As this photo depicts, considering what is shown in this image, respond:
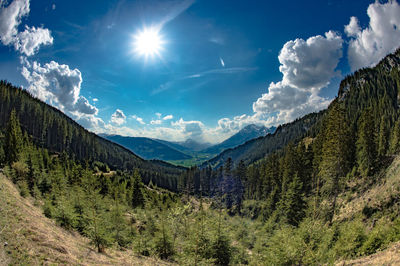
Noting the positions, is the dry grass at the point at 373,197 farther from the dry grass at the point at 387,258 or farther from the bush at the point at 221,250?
the bush at the point at 221,250

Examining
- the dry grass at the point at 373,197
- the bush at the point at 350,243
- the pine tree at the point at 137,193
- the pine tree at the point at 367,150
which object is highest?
the pine tree at the point at 367,150

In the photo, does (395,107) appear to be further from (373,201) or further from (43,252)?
(43,252)

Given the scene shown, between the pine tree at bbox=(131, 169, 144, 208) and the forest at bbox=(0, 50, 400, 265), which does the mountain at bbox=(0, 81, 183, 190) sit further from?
the pine tree at bbox=(131, 169, 144, 208)

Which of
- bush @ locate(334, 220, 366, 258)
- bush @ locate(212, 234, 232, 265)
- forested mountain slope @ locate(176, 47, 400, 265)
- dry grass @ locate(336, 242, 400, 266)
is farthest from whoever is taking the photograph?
bush @ locate(212, 234, 232, 265)

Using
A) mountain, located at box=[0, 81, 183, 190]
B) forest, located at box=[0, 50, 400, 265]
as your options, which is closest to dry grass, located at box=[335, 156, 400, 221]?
forest, located at box=[0, 50, 400, 265]

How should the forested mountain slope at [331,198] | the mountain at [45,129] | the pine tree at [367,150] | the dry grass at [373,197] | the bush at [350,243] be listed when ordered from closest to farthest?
1. the bush at [350,243]
2. the forested mountain slope at [331,198]
3. the dry grass at [373,197]
4. the pine tree at [367,150]
5. the mountain at [45,129]

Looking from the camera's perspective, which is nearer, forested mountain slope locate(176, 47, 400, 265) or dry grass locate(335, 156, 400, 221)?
forested mountain slope locate(176, 47, 400, 265)

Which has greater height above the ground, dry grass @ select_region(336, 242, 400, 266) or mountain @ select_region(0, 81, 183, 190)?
mountain @ select_region(0, 81, 183, 190)

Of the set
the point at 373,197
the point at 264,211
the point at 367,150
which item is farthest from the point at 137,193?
the point at 367,150

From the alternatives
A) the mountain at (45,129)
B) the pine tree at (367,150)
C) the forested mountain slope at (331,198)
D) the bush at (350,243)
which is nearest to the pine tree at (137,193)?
the forested mountain slope at (331,198)

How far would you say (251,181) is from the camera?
260ft

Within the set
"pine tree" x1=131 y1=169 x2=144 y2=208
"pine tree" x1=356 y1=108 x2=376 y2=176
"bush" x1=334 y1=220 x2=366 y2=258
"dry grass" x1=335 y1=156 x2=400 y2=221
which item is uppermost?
"pine tree" x1=356 y1=108 x2=376 y2=176

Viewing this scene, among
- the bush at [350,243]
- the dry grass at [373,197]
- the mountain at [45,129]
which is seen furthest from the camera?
the mountain at [45,129]

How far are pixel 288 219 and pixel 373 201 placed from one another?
42.8 feet
